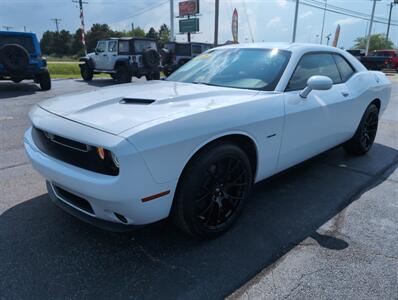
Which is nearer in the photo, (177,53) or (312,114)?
(312,114)

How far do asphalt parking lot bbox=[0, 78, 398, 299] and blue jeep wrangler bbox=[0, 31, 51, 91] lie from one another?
8005 mm

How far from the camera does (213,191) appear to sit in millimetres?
2525

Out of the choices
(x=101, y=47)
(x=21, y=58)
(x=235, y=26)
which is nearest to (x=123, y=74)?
(x=101, y=47)

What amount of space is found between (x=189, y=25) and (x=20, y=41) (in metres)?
24.7

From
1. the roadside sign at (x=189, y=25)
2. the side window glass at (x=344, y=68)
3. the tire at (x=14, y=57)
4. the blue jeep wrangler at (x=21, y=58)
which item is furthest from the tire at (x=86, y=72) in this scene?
the roadside sign at (x=189, y=25)

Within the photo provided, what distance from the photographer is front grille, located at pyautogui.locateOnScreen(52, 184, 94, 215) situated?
232cm

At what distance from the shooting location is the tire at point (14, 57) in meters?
10.1

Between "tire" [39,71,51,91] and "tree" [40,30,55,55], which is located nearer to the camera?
"tire" [39,71,51,91]

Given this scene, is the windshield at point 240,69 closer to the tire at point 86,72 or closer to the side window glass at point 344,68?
the side window glass at point 344,68

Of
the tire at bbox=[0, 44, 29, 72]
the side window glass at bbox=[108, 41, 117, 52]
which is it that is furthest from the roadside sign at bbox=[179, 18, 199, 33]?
the tire at bbox=[0, 44, 29, 72]

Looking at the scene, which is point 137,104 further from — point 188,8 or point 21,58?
point 188,8

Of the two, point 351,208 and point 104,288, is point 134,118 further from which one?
point 351,208

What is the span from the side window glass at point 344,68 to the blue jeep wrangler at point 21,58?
373 inches

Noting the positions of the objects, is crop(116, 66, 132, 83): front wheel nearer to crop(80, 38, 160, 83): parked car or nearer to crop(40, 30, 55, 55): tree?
crop(80, 38, 160, 83): parked car
